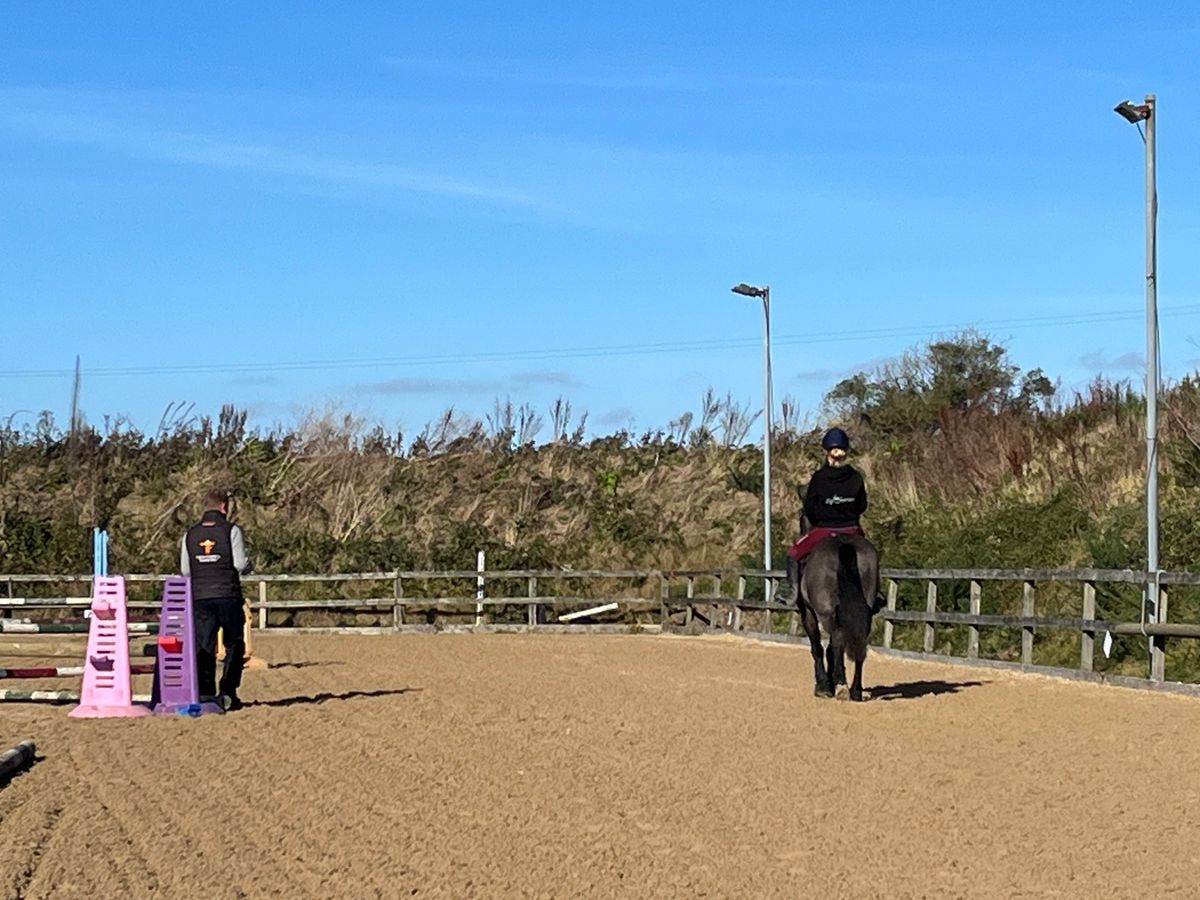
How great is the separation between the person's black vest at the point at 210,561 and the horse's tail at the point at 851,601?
4.88 meters

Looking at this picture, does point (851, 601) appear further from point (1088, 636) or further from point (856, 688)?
point (1088, 636)

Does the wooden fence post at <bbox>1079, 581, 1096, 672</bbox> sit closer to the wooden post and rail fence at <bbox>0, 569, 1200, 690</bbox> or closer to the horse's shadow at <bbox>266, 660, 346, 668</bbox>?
the wooden post and rail fence at <bbox>0, 569, 1200, 690</bbox>

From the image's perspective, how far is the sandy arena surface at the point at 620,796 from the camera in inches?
297

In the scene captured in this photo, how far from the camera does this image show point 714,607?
3325cm

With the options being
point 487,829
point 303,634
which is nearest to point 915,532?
point 303,634

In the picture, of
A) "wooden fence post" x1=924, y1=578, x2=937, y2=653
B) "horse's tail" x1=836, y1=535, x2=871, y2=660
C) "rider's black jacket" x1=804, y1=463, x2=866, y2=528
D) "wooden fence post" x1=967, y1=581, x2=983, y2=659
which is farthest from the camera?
"wooden fence post" x1=924, y1=578, x2=937, y2=653

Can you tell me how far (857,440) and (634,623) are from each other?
20618 mm

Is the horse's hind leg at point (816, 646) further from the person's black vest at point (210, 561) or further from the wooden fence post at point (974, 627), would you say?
the wooden fence post at point (974, 627)

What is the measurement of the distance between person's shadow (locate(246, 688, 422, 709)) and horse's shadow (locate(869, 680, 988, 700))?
436 centimetres

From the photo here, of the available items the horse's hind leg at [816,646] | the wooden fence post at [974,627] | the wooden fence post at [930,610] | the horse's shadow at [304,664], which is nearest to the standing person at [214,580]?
the horse's hind leg at [816,646]

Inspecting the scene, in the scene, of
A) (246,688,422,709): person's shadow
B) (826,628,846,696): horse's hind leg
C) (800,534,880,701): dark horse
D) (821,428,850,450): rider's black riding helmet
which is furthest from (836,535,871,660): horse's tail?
(246,688,422,709): person's shadow

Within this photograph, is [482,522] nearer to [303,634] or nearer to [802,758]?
[303,634]

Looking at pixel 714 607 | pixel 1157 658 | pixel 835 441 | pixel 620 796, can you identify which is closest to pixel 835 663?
pixel 835 441

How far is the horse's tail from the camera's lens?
14.5m
